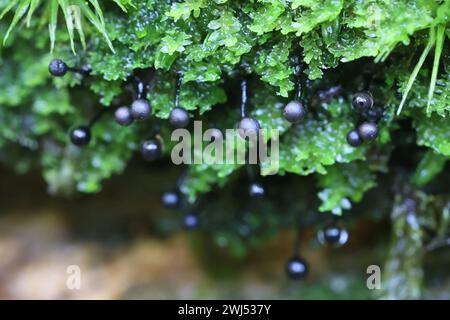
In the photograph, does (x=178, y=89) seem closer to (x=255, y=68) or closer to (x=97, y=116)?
(x=255, y=68)

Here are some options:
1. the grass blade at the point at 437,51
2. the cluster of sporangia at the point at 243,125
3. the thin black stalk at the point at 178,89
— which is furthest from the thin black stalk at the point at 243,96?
the grass blade at the point at 437,51

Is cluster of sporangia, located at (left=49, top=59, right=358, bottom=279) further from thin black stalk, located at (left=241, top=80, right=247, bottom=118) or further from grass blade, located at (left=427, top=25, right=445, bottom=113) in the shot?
grass blade, located at (left=427, top=25, right=445, bottom=113)

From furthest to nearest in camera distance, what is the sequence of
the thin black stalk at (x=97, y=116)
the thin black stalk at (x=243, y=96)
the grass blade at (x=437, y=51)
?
1. the thin black stalk at (x=97, y=116)
2. the thin black stalk at (x=243, y=96)
3. the grass blade at (x=437, y=51)

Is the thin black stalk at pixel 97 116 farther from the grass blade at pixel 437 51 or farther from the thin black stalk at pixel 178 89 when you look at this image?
the grass blade at pixel 437 51

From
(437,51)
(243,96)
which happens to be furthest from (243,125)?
(437,51)

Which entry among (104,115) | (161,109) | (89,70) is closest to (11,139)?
(104,115)

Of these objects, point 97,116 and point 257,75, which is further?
point 97,116

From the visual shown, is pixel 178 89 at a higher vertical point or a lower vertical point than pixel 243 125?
higher

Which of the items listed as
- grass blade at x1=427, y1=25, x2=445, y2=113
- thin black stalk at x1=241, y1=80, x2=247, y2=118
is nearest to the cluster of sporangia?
thin black stalk at x1=241, y1=80, x2=247, y2=118
